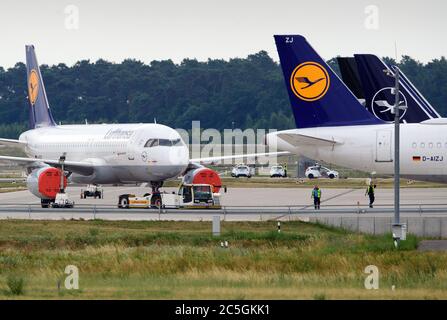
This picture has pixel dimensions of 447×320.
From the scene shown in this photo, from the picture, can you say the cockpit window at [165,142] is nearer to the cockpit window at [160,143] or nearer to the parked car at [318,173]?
the cockpit window at [160,143]

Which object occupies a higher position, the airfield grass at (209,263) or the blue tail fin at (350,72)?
the blue tail fin at (350,72)

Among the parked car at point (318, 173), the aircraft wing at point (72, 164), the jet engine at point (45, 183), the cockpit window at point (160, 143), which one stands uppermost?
the cockpit window at point (160, 143)

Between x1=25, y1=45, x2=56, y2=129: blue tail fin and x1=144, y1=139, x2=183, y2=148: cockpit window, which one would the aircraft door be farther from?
x1=25, y1=45, x2=56, y2=129: blue tail fin

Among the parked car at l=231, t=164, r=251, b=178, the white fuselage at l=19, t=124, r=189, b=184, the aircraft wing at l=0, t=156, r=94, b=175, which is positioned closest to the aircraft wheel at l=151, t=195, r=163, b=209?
the white fuselage at l=19, t=124, r=189, b=184

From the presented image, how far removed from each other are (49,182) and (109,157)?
228 inches

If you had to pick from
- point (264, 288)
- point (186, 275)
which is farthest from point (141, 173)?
point (264, 288)

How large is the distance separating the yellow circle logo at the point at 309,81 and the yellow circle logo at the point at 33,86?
33.9 m

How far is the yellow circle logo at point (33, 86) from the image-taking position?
89.1m

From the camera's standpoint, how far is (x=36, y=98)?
292 feet

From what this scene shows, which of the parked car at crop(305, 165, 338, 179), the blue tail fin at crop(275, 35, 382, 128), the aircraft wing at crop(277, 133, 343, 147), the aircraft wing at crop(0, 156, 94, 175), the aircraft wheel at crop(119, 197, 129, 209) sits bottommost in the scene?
the parked car at crop(305, 165, 338, 179)

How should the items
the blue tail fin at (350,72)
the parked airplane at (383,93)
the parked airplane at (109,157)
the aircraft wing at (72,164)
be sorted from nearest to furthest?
the parked airplane at (383,93)
the parked airplane at (109,157)
the aircraft wing at (72,164)
the blue tail fin at (350,72)

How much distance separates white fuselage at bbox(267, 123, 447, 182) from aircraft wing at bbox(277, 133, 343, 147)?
0.48 ft

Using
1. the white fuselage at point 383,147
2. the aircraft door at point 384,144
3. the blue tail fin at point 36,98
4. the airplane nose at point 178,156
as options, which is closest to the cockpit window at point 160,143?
the airplane nose at point 178,156

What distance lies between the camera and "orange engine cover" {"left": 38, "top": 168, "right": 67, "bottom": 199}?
69.2 metres
